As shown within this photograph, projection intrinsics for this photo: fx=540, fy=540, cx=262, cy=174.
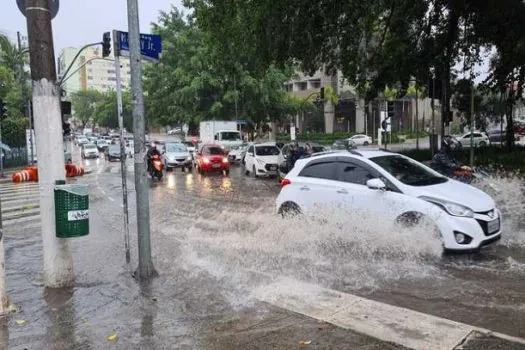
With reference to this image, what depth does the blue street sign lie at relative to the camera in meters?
7.52

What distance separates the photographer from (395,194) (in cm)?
810

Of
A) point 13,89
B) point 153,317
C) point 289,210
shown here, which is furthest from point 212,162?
point 13,89

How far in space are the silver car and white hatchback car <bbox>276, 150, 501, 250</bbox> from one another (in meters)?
20.4

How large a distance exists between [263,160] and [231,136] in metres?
14.6

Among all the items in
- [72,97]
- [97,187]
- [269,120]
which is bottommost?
[97,187]

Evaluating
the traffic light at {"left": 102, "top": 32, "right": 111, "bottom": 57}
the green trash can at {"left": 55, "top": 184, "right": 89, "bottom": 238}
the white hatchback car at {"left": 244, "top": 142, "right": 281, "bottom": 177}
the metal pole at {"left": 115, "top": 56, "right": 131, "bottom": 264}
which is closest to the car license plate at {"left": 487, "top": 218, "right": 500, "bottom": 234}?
the metal pole at {"left": 115, "top": 56, "right": 131, "bottom": 264}

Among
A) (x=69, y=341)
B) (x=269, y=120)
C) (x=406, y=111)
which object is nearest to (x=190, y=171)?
(x=269, y=120)

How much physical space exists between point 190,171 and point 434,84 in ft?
52.2

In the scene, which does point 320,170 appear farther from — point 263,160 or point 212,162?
point 212,162

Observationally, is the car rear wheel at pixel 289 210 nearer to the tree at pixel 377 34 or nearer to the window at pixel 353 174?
the window at pixel 353 174

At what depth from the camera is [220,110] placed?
1668 inches

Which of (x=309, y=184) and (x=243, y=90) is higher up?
(x=243, y=90)

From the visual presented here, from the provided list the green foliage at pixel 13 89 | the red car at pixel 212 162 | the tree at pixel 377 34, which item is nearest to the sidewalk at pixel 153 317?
the tree at pixel 377 34

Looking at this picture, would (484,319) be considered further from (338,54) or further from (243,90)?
(243,90)
